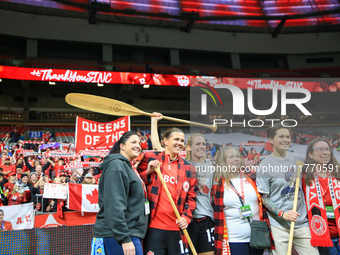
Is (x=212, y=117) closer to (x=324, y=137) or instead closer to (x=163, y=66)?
(x=324, y=137)

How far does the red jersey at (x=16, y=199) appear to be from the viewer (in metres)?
6.39

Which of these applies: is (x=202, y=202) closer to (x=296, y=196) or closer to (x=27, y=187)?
(x=296, y=196)

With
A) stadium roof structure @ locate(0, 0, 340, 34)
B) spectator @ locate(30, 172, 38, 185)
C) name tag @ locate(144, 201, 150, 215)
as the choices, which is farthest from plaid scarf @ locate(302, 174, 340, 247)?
stadium roof structure @ locate(0, 0, 340, 34)

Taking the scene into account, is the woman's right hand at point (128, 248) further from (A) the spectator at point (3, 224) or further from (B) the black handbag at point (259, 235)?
(A) the spectator at point (3, 224)

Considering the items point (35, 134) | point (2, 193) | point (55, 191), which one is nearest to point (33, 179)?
point (2, 193)

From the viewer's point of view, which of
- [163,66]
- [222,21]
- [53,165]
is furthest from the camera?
[222,21]

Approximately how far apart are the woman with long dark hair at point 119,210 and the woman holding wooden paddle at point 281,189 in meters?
1.23

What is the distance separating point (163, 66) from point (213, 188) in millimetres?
19125

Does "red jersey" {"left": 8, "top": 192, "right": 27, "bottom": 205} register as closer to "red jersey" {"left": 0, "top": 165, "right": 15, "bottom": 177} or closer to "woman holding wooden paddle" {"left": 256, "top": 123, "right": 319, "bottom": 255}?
"red jersey" {"left": 0, "top": 165, "right": 15, "bottom": 177}

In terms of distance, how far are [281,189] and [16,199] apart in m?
5.77

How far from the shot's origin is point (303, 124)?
3039 mm

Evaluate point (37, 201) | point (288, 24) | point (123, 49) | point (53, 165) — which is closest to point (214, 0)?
point (288, 24)

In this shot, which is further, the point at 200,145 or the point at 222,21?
the point at 222,21

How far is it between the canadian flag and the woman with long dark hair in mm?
4186
